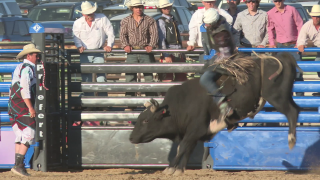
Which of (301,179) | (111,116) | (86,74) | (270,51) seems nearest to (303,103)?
(270,51)

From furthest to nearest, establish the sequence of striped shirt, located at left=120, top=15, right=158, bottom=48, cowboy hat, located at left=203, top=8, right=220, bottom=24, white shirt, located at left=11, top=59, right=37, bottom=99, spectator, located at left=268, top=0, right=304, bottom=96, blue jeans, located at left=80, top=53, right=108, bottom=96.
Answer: spectator, located at left=268, top=0, right=304, bottom=96 → blue jeans, located at left=80, top=53, right=108, bottom=96 → striped shirt, located at left=120, top=15, right=158, bottom=48 → white shirt, located at left=11, top=59, right=37, bottom=99 → cowboy hat, located at left=203, top=8, right=220, bottom=24

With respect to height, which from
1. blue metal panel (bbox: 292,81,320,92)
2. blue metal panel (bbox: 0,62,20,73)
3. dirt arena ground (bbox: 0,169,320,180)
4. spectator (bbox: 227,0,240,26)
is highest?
spectator (bbox: 227,0,240,26)

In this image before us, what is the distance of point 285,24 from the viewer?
973 cm

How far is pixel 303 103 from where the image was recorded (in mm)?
8594

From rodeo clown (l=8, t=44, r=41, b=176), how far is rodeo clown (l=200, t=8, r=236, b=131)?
109 inches

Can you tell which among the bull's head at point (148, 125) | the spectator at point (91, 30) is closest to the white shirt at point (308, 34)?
the bull's head at point (148, 125)

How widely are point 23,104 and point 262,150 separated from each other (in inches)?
155

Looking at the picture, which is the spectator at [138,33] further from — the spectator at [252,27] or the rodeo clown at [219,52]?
the rodeo clown at [219,52]

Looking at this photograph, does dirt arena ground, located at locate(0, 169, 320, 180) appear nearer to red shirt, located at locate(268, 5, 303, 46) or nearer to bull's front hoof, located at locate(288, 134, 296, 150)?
bull's front hoof, located at locate(288, 134, 296, 150)

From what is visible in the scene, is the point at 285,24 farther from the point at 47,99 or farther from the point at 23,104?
the point at 23,104

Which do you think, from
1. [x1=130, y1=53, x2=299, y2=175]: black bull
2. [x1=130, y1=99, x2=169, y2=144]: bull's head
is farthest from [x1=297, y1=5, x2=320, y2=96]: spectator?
[x1=130, y1=99, x2=169, y2=144]: bull's head

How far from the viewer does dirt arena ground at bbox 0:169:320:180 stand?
25.4 feet

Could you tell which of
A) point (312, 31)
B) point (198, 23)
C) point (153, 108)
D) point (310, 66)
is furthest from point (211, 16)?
point (312, 31)

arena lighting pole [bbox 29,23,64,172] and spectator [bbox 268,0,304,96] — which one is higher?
spectator [bbox 268,0,304,96]
